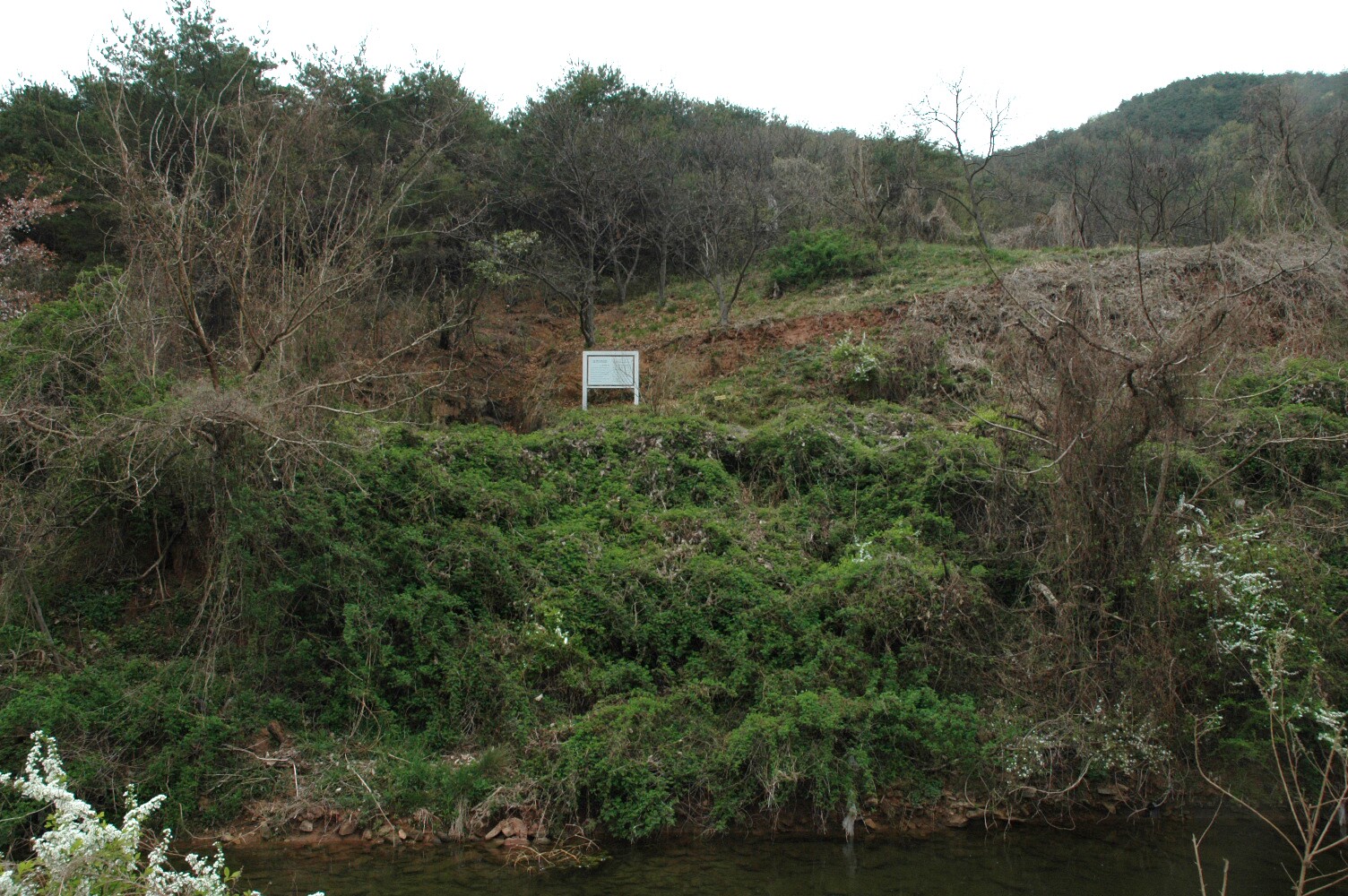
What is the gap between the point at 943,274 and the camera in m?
19.5

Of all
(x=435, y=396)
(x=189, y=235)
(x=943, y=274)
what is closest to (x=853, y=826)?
(x=189, y=235)

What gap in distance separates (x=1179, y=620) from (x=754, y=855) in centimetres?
452

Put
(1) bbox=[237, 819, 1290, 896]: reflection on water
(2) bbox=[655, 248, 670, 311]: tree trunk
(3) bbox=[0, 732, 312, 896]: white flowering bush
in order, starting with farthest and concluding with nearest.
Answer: (2) bbox=[655, 248, 670, 311]: tree trunk → (1) bbox=[237, 819, 1290, 896]: reflection on water → (3) bbox=[0, 732, 312, 896]: white flowering bush

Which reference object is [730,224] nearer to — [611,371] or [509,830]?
[611,371]

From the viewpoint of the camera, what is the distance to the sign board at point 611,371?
15.5m

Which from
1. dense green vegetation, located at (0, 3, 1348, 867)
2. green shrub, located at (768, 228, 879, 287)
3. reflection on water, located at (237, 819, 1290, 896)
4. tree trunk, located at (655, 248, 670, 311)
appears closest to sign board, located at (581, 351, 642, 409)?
dense green vegetation, located at (0, 3, 1348, 867)

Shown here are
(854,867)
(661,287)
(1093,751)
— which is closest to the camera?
(854,867)

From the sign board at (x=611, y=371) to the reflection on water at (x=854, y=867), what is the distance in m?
8.48

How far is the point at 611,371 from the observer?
15555 millimetres

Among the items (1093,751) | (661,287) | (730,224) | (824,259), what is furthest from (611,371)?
(1093,751)

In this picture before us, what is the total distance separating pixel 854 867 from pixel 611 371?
366 inches

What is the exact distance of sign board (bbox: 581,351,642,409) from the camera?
15453mm

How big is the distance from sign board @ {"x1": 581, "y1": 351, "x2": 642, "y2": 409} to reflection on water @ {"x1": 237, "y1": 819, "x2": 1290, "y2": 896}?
8477 mm

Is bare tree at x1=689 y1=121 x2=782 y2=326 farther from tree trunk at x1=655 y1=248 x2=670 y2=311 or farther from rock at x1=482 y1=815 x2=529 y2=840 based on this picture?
rock at x1=482 y1=815 x2=529 y2=840
